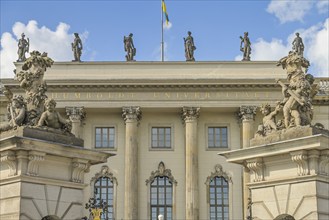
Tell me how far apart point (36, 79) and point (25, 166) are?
2032mm

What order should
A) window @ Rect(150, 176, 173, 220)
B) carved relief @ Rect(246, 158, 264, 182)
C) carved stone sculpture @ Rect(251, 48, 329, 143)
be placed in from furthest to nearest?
window @ Rect(150, 176, 173, 220)
carved relief @ Rect(246, 158, 264, 182)
carved stone sculpture @ Rect(251, 48, 329, 143)

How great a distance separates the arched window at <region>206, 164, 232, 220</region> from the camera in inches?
2202

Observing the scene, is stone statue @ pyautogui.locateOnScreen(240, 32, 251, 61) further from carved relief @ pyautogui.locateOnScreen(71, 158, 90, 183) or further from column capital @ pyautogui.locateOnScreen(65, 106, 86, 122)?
carved relief @ pyautogui.locateOnScreen(71, 158, 90, 183)

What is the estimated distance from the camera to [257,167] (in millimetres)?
14367

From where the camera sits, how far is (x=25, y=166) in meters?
13.2

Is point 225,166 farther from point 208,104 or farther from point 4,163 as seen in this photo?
point 4,163

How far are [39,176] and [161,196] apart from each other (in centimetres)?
4402

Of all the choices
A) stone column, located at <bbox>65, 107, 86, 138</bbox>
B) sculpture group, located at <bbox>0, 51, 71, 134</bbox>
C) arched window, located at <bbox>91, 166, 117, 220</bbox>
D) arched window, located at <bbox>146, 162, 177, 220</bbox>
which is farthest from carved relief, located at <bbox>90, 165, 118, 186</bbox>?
sculpture group, located at <bbox>0, 51, 71, 134</bbox>

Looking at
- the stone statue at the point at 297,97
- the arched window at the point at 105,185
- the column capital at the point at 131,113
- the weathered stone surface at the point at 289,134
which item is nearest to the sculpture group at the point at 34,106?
the weathered stone surface at the point at 289,134

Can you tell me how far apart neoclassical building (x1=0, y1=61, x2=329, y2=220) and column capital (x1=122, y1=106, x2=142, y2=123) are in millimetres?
82

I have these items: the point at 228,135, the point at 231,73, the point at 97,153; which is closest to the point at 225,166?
the point at 228,135

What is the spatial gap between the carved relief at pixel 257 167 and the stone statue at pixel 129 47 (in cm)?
4622

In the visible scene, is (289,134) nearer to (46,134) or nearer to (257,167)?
(257,167)

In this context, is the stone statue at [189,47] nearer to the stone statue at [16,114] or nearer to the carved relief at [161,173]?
the carved relief at [161,173]
